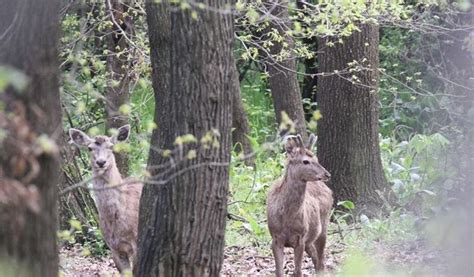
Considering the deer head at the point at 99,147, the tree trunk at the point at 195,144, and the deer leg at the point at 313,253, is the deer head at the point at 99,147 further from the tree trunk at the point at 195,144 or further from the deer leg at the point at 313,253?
the tree trunk at the point at 195,144

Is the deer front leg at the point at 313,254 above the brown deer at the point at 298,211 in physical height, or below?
below

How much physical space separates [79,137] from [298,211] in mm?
2672

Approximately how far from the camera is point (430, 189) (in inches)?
572

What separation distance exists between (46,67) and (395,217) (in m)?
9.85

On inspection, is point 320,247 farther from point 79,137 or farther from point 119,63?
point 119,63

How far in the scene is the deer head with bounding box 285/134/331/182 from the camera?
13234mm

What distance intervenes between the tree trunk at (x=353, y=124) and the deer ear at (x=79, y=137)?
4.46 meters

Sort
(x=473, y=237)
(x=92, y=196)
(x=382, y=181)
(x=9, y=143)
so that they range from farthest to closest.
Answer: (x=382, y=181) → (x=92, y=196) → (x=473, y=237) → (x=9, y=143)

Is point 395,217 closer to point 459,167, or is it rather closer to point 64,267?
point 64,267

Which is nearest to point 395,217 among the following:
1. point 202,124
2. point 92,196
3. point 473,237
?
point 92,196

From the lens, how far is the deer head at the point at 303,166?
43.4 ft

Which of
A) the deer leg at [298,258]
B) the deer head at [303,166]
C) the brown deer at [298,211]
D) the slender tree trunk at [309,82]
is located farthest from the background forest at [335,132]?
the slender tree trunk at [309,82]

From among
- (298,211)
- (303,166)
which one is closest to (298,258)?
(298,211)

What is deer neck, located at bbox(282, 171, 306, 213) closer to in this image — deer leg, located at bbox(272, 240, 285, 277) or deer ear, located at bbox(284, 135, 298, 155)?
deer ear, located at bbox(284, 135, 298, 155)
